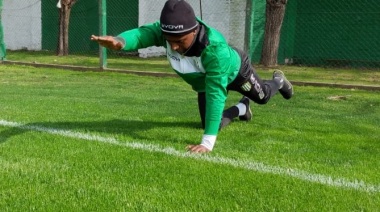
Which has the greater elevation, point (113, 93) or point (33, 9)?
point (33, 9)

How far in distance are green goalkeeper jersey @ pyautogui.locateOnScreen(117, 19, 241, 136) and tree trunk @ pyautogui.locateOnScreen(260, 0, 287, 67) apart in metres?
9.54

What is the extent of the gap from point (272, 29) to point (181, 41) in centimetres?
1014

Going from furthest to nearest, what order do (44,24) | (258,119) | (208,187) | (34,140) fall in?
(44,24)
(258,119)
(34,140)
(208,187)

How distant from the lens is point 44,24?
75.3 ft

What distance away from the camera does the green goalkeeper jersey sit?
416cm

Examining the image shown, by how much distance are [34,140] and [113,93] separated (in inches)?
166

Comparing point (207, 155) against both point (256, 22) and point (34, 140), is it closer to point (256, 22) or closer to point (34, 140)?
point (34, 140)

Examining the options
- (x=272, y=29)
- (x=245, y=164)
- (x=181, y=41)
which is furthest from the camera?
(x=272, y=29)

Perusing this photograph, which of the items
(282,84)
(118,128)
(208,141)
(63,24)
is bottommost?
(118,128)

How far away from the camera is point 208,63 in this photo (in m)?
4.24

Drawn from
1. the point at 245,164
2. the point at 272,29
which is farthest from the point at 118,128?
the point at 272,29

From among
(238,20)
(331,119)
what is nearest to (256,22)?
(238,20)

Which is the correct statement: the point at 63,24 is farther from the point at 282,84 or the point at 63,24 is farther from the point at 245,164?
the point at 245,164

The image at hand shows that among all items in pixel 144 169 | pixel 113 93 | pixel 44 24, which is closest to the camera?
pixel 144 169
